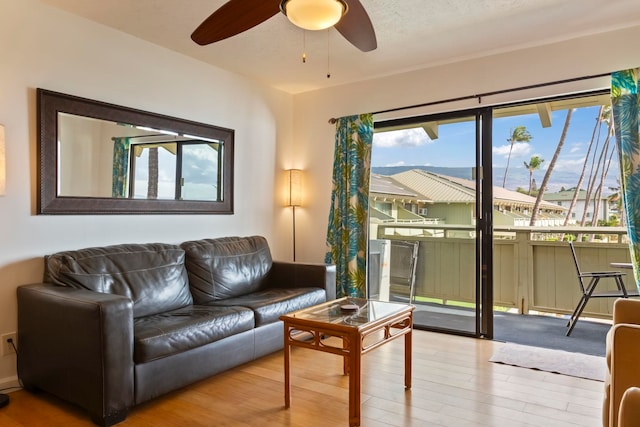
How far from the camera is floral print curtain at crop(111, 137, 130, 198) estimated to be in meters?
3.11

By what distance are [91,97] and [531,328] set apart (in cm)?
433

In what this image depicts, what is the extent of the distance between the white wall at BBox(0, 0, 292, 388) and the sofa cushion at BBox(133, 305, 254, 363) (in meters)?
0.79

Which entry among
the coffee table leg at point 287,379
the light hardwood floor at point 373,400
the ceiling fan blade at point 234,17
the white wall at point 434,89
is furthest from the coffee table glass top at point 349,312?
the white wall at point 434,89

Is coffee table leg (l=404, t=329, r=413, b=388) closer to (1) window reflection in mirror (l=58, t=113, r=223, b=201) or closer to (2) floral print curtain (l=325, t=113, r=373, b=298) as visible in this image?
(2) floral print curtain (l=325, t=113, r=373, b=298)

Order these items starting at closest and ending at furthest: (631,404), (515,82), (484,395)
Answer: (631,404), (484,395), (515,82)

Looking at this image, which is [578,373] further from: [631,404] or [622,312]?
[631,404]

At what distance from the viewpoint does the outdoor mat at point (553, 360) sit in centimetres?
291

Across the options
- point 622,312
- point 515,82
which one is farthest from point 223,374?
point 515,82

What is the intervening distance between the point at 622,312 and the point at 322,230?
2917mm

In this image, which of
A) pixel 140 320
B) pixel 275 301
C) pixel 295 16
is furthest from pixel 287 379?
pixel 295 16

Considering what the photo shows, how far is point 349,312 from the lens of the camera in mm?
2473

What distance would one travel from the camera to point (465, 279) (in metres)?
3.82

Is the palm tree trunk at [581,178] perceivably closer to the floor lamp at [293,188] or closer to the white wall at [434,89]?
the white wall at [434,89]

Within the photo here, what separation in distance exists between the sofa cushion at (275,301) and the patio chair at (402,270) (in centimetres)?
100
